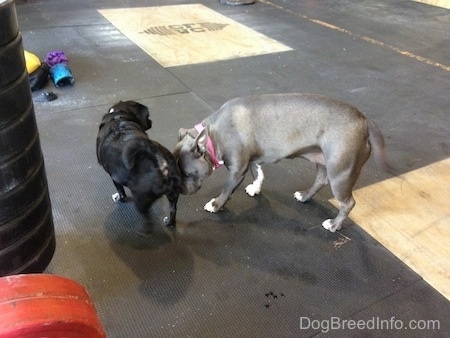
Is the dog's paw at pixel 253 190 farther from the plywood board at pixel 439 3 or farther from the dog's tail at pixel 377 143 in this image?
the plywood board at pixel 439 3

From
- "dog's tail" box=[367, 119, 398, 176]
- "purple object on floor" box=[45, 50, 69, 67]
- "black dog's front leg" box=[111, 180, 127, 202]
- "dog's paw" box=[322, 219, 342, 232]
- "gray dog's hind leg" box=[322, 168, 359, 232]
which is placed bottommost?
"black dog's front leg" box=[111, 180, 127, 202]

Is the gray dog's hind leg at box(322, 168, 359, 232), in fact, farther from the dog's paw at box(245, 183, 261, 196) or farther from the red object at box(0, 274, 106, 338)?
the red object at box(0, 274, 106, 338)

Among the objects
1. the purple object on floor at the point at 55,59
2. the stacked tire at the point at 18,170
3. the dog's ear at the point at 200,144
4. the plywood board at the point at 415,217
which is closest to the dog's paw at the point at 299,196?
the plywood board at the point at 415,217

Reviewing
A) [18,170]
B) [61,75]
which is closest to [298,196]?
[18,170]

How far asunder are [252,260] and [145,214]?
753 mm

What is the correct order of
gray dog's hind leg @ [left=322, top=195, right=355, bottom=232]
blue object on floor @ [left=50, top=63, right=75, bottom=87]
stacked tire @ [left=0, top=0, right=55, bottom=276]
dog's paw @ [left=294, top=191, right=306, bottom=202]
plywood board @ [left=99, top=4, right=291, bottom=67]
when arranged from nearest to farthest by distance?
stacked tire @ [left=0, top=0, right=55, bottom=276] → gray dog's hind leg @ [left=322, top=195, right=355, bottom=232] → dog's paw @ [left=294, top=191, right=306, bottom=202] → blue object on floor @ [left=50, top=63, right=75, bottom=87] → plywood board @ [left=99, top=4, right=291, bottom=67]

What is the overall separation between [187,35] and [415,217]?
4.13 meters

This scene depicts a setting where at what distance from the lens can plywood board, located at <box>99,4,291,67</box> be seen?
17.2 ft

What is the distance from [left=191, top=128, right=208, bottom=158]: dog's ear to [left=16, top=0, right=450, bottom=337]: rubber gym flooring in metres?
0.50

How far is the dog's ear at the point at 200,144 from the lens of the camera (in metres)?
2.37

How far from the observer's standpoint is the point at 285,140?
250 centimetres

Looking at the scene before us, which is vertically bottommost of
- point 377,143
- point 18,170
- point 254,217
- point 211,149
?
point 254,217

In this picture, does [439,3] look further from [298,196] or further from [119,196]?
[119,196]

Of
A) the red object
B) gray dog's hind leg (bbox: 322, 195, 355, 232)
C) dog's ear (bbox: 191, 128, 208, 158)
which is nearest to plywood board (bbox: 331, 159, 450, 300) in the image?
gray dog's hind leg (bbox: 322, 195, 355, 232)
